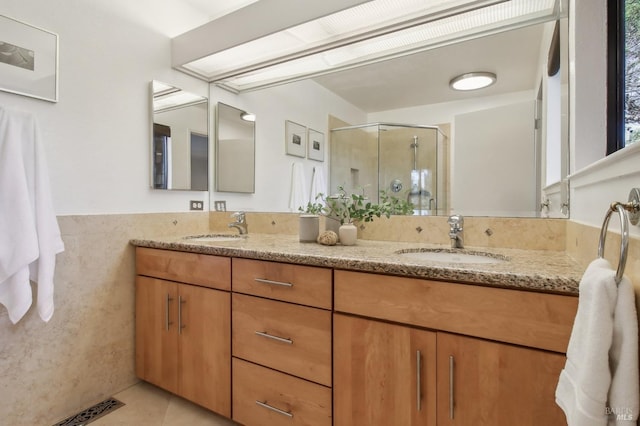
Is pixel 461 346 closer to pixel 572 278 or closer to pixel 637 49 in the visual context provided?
pixel 572 278

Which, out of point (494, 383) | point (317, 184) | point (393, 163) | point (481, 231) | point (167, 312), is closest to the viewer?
point (494, 383)

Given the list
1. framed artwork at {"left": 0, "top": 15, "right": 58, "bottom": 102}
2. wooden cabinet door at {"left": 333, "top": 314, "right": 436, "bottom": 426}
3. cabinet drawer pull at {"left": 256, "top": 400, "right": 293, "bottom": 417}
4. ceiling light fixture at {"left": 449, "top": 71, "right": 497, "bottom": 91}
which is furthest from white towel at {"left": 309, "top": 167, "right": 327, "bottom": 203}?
framed artwork at {"left": 0, "top": 15, "right": 58, "bottom": 102}

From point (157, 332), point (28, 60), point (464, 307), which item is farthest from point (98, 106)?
point (464, 307)

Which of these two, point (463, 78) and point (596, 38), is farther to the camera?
point (463, 78)

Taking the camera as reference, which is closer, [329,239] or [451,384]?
[451,384]

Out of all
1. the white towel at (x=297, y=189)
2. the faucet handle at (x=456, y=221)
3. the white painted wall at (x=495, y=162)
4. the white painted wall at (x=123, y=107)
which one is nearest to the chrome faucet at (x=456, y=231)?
the faucet handle at (x=456, y=221)

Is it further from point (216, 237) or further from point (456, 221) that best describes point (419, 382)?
point (216, 237)

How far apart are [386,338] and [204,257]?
0.90 metres

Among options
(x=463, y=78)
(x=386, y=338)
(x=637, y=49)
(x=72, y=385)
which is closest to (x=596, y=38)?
(x=637, y=49)

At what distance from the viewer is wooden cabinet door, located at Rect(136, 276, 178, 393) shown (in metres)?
1.62

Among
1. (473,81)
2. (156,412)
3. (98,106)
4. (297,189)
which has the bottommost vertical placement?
(156,412)

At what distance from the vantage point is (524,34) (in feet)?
4.86

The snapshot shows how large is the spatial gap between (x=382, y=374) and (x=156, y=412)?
124 cm

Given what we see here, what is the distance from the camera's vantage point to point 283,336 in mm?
1272
